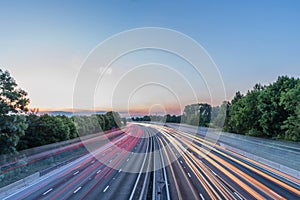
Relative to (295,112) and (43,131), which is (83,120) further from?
(295,112)

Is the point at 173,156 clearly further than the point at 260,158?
Yes

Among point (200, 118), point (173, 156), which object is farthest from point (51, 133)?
point (200, 118)

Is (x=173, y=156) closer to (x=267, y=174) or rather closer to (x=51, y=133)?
(x=267, y=174)

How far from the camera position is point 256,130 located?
56.1m

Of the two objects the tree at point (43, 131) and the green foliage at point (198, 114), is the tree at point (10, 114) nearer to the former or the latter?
the tree at point (43, 131)

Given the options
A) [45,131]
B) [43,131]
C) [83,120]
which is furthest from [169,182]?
[83,120]

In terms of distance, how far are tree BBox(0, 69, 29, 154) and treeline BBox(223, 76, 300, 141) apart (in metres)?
47.9

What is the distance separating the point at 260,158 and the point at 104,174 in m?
23.0

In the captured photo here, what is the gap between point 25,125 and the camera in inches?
1178

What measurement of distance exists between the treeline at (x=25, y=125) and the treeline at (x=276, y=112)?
157ft

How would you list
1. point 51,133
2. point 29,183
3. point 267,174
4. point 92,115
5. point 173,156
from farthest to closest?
point 92,115 < point 51,133 < point 173,156 < point 267,174 < point 29,183

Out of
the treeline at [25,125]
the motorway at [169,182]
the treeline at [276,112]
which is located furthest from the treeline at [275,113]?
the treeline at [25,125]

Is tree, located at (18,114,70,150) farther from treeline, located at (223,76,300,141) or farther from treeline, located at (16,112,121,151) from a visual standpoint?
treeline, located at (223,76,300,141)

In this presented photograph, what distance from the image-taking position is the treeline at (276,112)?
40.7 metres
